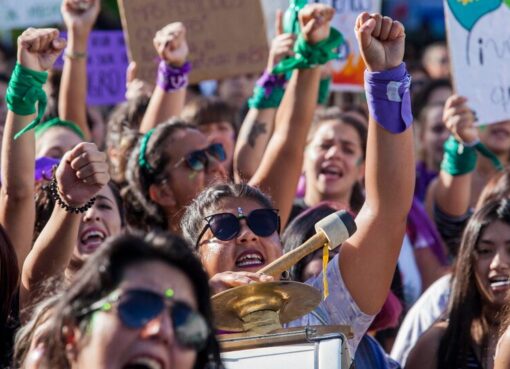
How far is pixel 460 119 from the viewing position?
4738mm

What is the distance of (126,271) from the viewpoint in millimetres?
2000

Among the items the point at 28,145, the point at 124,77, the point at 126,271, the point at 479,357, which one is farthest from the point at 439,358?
the point at 124,77

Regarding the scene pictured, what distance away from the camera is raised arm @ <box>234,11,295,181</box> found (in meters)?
4.91

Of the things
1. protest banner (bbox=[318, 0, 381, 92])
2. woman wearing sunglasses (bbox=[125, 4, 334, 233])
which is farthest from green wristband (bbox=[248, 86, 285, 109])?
protest banner (bbox=[318, 0, 381, 92])

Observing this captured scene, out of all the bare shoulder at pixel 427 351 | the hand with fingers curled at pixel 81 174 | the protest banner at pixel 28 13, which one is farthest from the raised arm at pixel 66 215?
the protest banner at pixel 28 13

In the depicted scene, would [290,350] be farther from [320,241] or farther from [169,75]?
[169,75]

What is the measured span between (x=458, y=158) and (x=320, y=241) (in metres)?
2.26

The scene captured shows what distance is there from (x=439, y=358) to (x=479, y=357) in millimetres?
132

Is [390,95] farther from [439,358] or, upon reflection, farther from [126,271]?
[126,271]

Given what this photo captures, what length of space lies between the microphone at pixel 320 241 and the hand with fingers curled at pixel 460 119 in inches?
80.7

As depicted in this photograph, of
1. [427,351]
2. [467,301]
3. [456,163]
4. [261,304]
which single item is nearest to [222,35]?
[456,163]

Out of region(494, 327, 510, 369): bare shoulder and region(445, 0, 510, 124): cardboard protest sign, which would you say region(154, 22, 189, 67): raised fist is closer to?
region(445, 0, 510, 124): cardboard protest sign

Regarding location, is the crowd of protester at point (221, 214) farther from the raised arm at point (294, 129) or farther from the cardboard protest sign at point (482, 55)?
the cardboard protest sign at point (482, 55)

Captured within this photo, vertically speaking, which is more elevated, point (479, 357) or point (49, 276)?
point (49, 276)
